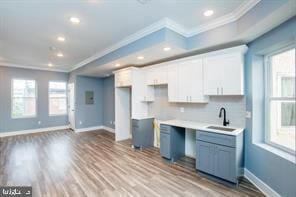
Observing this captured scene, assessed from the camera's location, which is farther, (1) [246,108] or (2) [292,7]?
(1) [246,108]

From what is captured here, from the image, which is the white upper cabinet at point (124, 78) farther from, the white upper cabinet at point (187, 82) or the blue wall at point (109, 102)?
the blue wall at point (109, 102)

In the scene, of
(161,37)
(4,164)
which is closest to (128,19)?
(161,37)

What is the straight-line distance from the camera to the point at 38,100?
7.00m

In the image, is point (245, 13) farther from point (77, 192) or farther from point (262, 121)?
point (77, 192)

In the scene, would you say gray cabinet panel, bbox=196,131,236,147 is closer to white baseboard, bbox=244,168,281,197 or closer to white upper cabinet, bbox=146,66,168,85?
white baseboard, bbox=244,168,281,197

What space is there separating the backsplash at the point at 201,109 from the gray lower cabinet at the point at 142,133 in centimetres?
40

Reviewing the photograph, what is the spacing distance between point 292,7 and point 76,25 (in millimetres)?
3268

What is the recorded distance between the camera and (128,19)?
Answer: 2871 mm

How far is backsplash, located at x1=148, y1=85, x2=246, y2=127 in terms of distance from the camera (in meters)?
3.21

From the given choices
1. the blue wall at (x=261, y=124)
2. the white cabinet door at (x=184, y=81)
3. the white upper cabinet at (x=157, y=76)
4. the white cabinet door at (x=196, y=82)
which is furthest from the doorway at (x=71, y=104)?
the blue wall at (x=261, y=124)

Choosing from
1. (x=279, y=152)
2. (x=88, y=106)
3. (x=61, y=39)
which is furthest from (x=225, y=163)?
(x=88, y=106)

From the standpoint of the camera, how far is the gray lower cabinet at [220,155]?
2682 mm

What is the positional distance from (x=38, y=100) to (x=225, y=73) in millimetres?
7334

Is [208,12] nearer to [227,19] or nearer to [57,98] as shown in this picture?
[227,19]
